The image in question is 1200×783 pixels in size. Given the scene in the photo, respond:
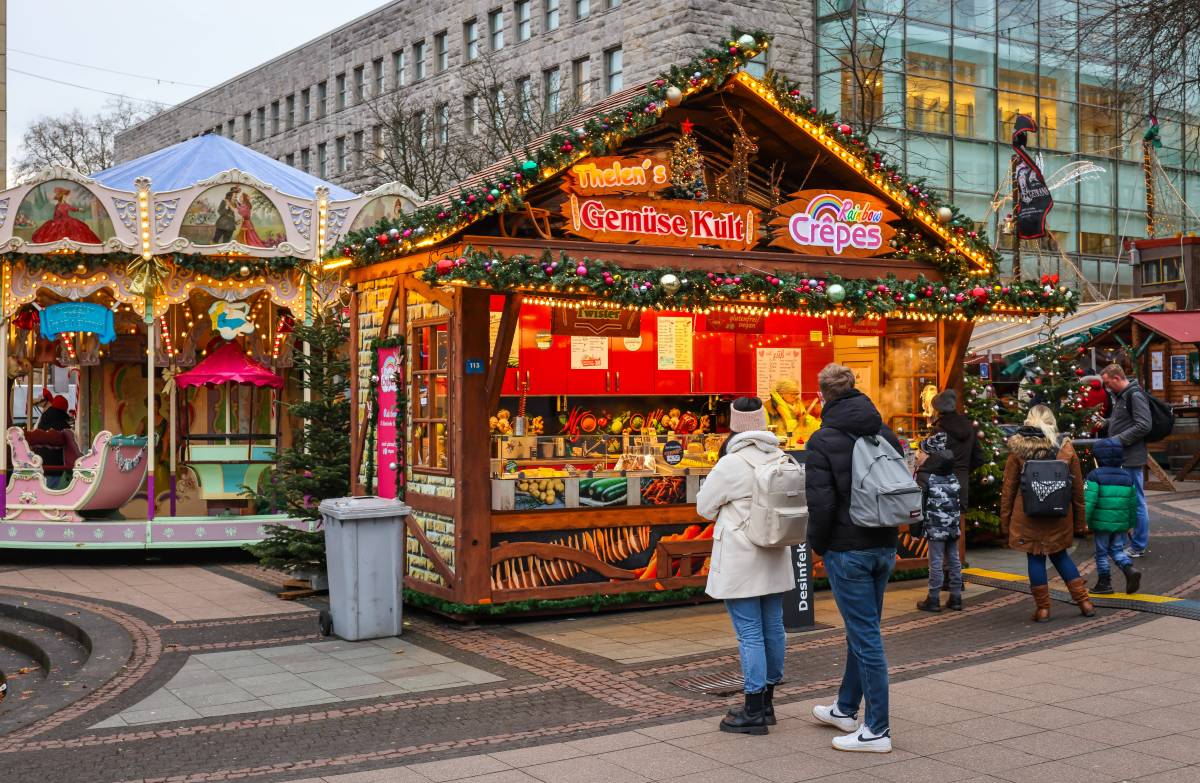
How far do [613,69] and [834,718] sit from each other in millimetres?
31073

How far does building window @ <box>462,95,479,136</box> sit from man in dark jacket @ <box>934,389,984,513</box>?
2804 centimetres

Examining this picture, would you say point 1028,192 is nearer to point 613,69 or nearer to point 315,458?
point 315,458

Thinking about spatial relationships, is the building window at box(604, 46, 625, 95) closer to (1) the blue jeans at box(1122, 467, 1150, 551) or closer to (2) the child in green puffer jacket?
(1) the blue jeans at box(1122, 467, 1150, 551)

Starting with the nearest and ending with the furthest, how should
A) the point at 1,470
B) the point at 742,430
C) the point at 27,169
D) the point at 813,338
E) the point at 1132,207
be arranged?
the point at 742,430 < the point at 813,338 < the point at 1,470 < the point at 1132,207 < the point at 27,169

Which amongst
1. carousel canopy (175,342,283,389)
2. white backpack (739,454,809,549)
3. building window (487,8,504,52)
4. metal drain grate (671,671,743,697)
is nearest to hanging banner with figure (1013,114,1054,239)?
carousel canopy (175,342,283,389)

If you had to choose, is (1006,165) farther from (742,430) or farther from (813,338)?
(742,430)

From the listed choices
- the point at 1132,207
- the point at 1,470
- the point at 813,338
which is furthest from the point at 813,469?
the point at 1132,207

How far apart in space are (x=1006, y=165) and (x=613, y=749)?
32.5m

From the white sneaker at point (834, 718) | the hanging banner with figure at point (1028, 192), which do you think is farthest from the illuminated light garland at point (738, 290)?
the hanging banner with figure at point (1028, 192)

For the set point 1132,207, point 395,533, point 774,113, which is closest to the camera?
point 395,533

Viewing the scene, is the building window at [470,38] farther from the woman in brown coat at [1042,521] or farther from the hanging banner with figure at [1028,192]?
the woman in brown coat at [1042,521]

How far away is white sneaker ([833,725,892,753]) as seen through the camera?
6.46 metres

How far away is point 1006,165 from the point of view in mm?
35906

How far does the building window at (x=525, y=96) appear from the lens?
3299 centimetres
